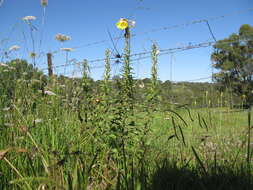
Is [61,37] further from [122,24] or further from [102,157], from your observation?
[102,157]

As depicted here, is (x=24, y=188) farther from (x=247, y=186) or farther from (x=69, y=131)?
(x=247, y=186)

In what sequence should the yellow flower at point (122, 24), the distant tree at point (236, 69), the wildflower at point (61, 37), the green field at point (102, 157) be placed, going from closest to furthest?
the green field at point (102, 157)
the yellow flower at point (122, 24)
the distant tree at point (236, 69)
the wildflower at point (61, 37)

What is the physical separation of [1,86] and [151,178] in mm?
1624

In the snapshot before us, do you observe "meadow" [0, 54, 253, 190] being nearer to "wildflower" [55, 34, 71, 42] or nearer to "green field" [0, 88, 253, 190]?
"green field" [0, 88, 253, 190]

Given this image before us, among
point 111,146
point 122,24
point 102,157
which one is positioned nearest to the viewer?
point 102,157

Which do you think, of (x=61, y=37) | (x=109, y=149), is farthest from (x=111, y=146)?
(x=61, y=37)

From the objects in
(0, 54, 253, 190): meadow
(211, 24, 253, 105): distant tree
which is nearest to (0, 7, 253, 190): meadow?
(0, 54, 253, 190): meadow

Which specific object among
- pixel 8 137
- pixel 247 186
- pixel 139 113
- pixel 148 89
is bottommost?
pixel 247 186

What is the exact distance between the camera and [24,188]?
40.9 inches

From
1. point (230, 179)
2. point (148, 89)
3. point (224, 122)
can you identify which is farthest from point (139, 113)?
point (224, 122)

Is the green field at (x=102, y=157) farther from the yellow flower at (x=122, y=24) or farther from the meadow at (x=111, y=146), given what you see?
the yellow flower at (x=122, y=24)

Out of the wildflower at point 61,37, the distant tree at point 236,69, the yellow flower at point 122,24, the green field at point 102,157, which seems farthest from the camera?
the wildflower at point 61,37

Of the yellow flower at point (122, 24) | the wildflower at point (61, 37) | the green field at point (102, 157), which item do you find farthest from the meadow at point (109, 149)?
the wildflower at point (61, 37)

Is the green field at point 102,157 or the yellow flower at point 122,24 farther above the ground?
the yellow flower at point 122,24
